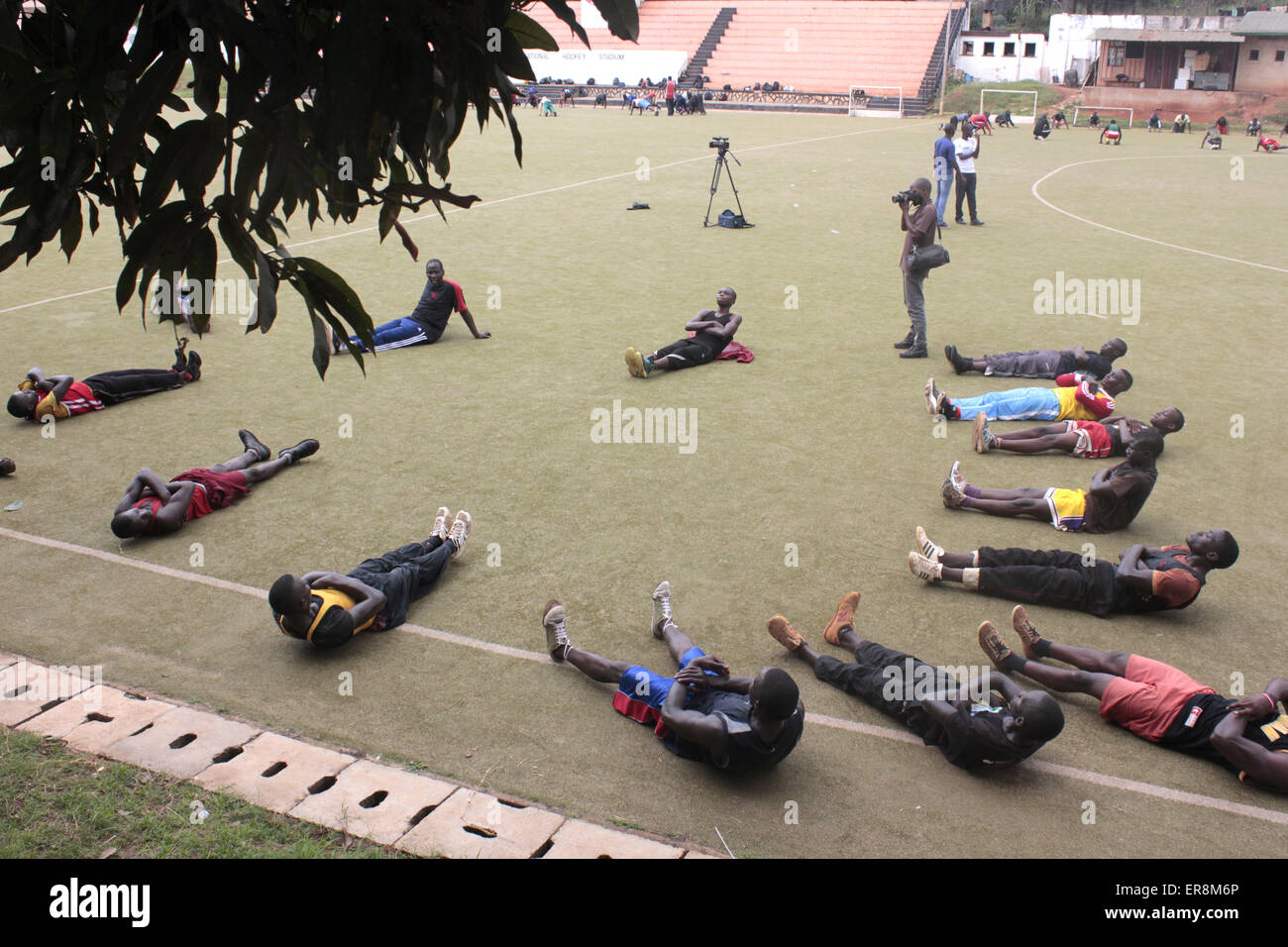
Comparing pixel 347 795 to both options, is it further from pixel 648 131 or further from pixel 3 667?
pixel 648 131

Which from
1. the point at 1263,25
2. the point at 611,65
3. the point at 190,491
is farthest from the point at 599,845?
the point at 611,65

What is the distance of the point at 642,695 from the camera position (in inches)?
210

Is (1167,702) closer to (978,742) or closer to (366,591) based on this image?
(978,742)

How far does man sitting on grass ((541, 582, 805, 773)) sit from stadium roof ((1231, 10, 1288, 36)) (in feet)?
168

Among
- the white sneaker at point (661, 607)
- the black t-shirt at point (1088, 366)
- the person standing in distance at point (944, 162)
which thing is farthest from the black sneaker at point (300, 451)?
the person standing in distance at point (944, 162)

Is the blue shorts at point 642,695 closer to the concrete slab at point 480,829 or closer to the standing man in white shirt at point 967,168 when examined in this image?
the concrete slab at point 480,829

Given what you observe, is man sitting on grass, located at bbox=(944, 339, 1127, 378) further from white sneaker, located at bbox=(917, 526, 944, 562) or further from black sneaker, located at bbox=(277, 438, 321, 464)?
black sneaker, located at bbox=(277, 438, 321, 464)

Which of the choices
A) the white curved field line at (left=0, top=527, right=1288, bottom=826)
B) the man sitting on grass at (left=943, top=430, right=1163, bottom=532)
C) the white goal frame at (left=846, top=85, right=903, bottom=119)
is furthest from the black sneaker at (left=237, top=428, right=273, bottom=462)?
the white goal frame at (left=846, top=85, right=903, bottom=119)

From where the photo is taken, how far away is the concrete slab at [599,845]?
427cm

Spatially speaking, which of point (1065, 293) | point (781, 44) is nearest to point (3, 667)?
point (1065, 293)

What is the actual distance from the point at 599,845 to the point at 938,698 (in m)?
1.96

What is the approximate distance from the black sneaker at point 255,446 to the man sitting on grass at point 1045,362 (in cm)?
698

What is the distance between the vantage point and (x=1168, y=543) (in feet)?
23.8

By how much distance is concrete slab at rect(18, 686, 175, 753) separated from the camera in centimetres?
502
